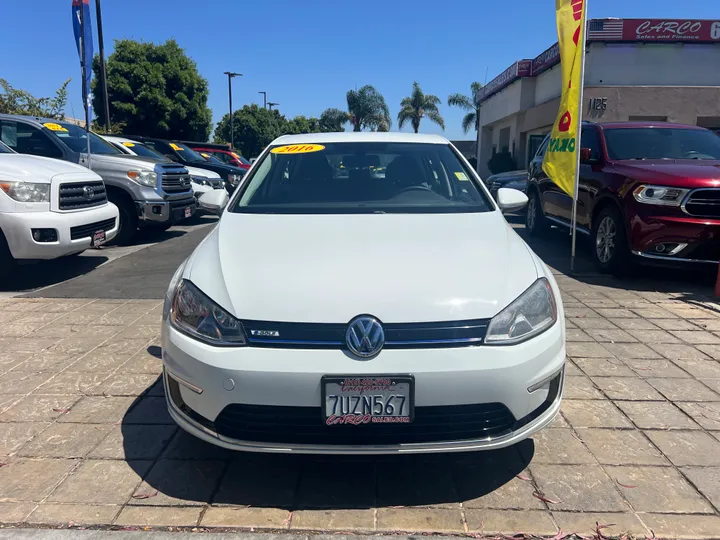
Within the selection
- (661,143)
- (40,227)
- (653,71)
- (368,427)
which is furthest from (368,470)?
(653,71)

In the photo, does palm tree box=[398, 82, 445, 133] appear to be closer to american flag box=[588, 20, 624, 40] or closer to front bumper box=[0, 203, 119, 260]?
american flag box=[588, 20, 624, 40]

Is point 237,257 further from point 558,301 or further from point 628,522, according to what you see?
point 628,522

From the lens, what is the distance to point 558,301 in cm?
274

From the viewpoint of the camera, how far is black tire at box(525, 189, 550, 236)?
31.8 ft

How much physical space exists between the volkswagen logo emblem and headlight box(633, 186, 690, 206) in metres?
4.95

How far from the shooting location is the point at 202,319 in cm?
248

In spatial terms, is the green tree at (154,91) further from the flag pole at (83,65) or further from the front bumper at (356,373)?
the front bumper at (356,373)

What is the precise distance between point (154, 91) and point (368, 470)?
85.8ft

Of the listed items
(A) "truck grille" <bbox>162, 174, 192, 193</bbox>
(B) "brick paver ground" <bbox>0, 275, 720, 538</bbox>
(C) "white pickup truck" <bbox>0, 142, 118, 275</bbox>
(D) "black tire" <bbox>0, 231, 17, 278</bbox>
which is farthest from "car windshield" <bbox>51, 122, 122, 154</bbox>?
(B) "brick paver ground" <bbox>0, 275, 720, 538</bbox>

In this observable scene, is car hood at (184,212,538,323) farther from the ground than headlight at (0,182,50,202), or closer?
closer

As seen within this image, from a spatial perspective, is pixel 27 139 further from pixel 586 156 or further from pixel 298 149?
pixel 586 156

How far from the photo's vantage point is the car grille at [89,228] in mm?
6525

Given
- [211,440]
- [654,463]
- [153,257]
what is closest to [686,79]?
[153,257]

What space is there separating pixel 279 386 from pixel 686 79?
2306 centimetres
